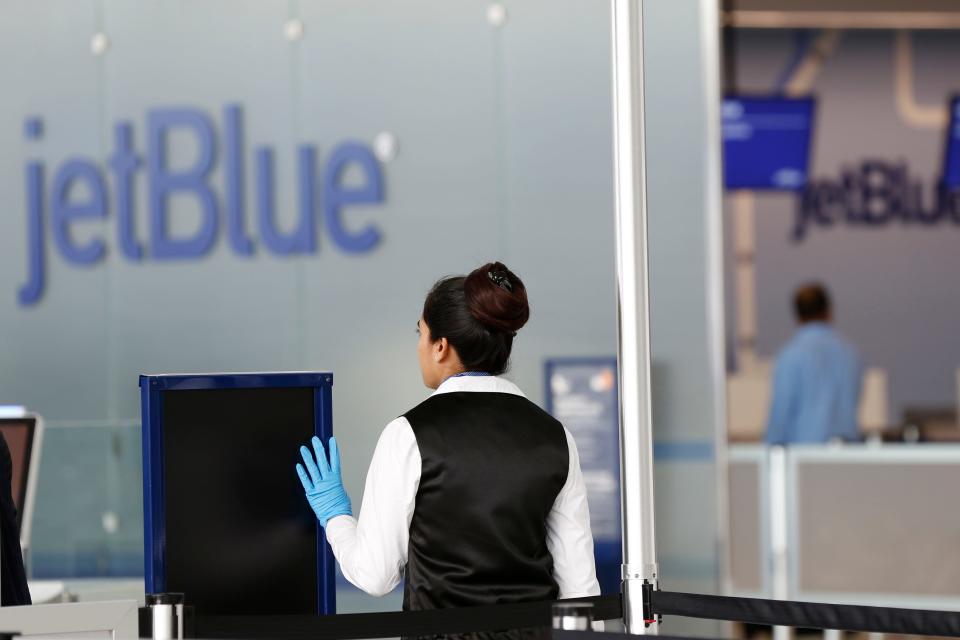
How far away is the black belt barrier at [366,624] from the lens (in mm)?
2062

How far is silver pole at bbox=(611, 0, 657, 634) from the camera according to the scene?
2.17m

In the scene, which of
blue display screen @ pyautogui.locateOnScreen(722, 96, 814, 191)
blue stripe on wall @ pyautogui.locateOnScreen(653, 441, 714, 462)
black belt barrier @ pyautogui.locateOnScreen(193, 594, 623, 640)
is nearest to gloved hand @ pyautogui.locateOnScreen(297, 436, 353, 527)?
black belt barrier @ pyautogui.locateOnScreen(193, 594, 623, 640)

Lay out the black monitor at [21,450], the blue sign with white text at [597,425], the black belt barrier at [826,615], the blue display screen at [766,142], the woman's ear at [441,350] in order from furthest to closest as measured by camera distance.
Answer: the blue display screen at [766,142], the blue sign with white text at [597,425], the black monitor at [21,450], the woman's ear at [441,350], the black belt barrier at [826,615]

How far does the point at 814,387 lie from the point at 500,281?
4.33 metres

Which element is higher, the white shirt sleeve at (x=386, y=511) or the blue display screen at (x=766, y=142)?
the blue display screen at (x=766, y=142)

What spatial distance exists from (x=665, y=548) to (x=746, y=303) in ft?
18.3

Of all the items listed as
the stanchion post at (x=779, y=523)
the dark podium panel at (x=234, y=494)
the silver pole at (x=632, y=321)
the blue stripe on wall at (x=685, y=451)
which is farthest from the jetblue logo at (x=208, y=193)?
the silver pole at (x=632, y=321)

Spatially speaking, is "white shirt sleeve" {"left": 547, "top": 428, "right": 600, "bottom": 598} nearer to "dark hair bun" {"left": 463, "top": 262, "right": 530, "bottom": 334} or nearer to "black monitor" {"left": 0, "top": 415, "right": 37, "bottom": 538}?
"dark hair bun" {"left": 463, "top": 262, "right": 530, "bottom": 334}

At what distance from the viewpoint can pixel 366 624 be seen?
2068mm

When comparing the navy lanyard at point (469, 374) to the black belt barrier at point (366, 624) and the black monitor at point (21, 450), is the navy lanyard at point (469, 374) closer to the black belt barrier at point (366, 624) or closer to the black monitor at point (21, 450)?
the black belt barrier at point (366, 624)

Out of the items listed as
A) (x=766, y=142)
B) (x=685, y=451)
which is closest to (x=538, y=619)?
(x=685, y=451)

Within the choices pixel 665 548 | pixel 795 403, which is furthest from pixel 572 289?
pixel 795 403

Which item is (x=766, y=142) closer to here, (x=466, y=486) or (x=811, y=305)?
(x=811, y=305)

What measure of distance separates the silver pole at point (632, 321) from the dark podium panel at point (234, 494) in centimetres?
61
